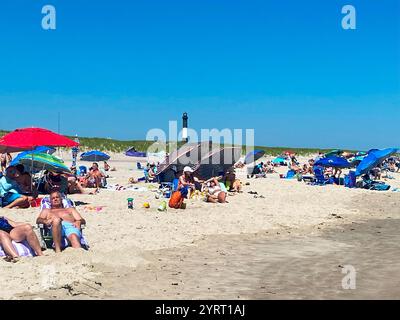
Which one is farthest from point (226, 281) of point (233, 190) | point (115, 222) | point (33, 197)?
point (233, 190)

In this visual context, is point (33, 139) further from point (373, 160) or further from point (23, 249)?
point (373, 160)

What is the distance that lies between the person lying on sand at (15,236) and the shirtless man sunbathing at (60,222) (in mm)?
298

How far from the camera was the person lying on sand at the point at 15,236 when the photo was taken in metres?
6.59

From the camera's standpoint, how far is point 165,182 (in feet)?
53.9

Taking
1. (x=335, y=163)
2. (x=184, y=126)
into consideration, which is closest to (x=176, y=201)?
(x=335, y=163)

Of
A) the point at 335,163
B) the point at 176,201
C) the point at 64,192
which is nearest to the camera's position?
the point at 176,201

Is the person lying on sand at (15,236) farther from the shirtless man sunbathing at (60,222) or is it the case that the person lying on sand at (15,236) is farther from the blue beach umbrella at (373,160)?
the blue beach umbrella at (373,160)

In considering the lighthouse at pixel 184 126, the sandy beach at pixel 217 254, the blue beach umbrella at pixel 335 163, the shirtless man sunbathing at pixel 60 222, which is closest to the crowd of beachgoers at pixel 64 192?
the shirtless man sunbathing at pixel 60 222

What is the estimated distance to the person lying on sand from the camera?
6594 mm

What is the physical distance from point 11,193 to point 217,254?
570 cm

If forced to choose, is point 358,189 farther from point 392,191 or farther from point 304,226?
point 304,226

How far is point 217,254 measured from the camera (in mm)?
7719

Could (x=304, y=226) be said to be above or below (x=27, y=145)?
below
